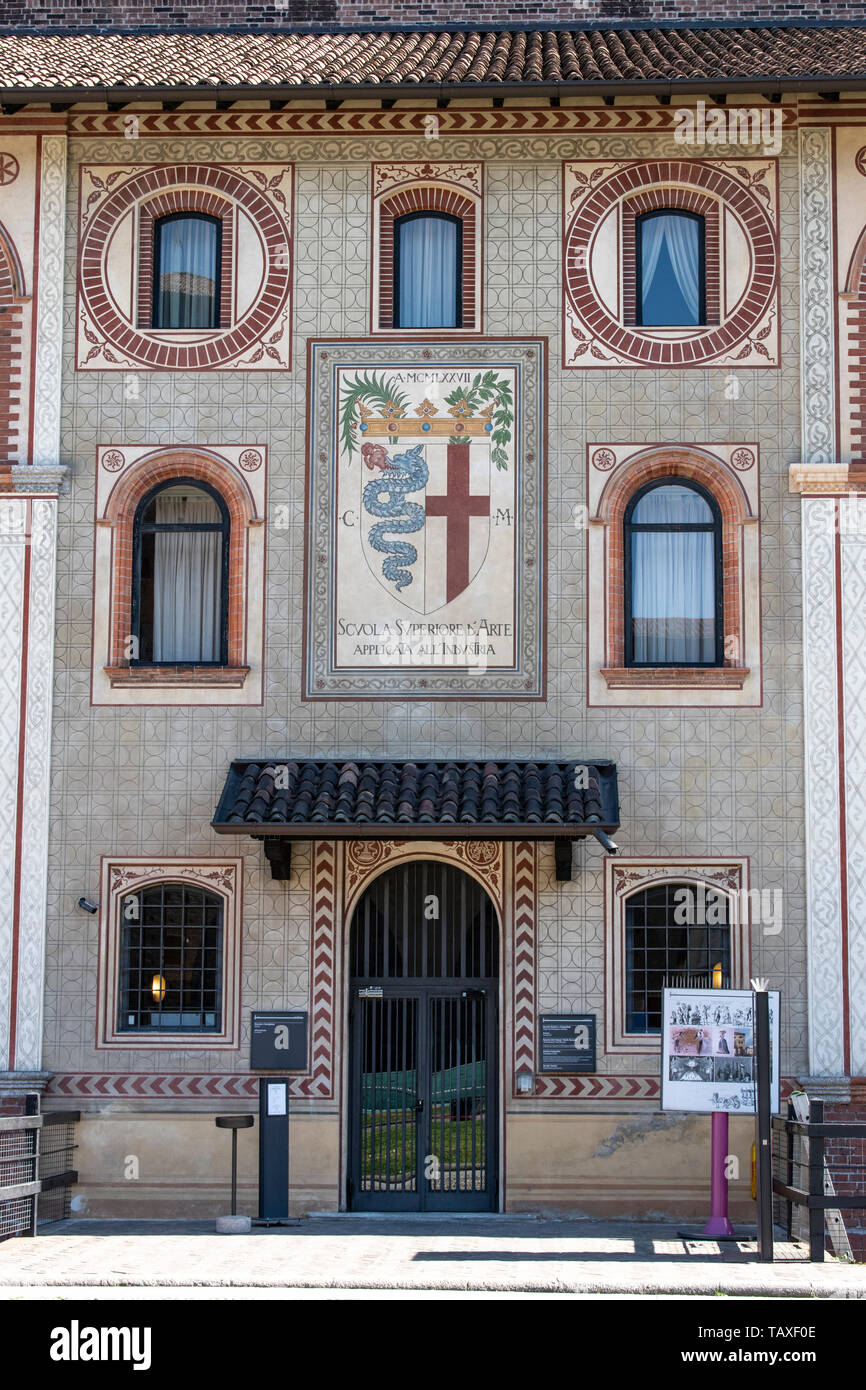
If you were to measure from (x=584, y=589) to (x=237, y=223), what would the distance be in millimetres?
5599

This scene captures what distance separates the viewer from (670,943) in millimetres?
19281

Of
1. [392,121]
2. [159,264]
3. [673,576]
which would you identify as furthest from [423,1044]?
[392,121]

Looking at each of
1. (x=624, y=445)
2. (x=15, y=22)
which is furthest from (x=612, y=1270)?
(x=15, y=22)

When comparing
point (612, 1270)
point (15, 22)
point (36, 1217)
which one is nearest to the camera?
point (612, 1270)

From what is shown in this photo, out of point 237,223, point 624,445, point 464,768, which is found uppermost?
point 237,223

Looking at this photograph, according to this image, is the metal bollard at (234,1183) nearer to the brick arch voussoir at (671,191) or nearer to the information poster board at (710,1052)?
the information poster board at (710,1052)

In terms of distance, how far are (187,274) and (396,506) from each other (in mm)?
3625

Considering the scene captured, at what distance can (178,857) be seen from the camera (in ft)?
63.7

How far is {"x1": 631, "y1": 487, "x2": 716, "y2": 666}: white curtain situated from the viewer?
19.8 m

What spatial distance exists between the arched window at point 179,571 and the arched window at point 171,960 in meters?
2.65

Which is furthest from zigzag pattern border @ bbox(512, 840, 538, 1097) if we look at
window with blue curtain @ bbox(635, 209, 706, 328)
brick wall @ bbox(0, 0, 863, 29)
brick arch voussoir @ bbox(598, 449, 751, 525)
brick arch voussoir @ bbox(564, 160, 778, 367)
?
brick wall @ bbox(0, 0, 863, 29)

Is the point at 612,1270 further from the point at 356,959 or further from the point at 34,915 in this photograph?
the point at 34,915

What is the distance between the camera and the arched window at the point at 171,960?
1936 centimetres

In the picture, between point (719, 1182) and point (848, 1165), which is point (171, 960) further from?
point (848, 1165)
